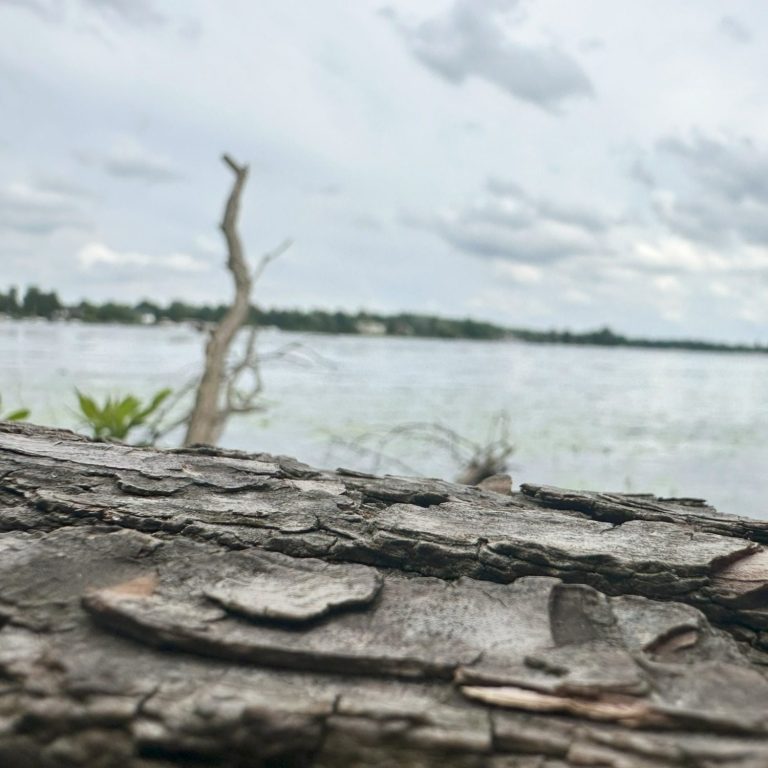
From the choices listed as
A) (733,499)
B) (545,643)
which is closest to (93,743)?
(545,643)

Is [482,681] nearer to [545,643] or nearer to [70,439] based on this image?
[545,643]

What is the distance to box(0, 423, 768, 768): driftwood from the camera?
138cm

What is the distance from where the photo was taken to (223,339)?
266 inches

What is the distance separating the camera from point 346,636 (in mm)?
1628

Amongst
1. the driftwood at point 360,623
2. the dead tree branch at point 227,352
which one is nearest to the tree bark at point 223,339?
the dead tree branch at point 227,352

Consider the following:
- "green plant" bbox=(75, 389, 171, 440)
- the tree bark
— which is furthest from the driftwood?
the tree bark

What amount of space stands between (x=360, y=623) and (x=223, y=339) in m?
5.35

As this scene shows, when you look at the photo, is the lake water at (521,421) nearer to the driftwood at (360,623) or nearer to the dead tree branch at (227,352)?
the dead tree branch at (227,352)

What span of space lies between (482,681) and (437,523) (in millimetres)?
699

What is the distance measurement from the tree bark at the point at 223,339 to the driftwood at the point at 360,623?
4.05 meters

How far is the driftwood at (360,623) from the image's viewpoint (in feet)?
4.54

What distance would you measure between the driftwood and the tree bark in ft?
13.3

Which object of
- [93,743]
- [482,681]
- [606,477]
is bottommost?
[606,477]

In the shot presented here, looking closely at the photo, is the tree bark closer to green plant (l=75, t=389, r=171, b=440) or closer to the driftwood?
green plant (l=75, t=389, r=171, b=440)
